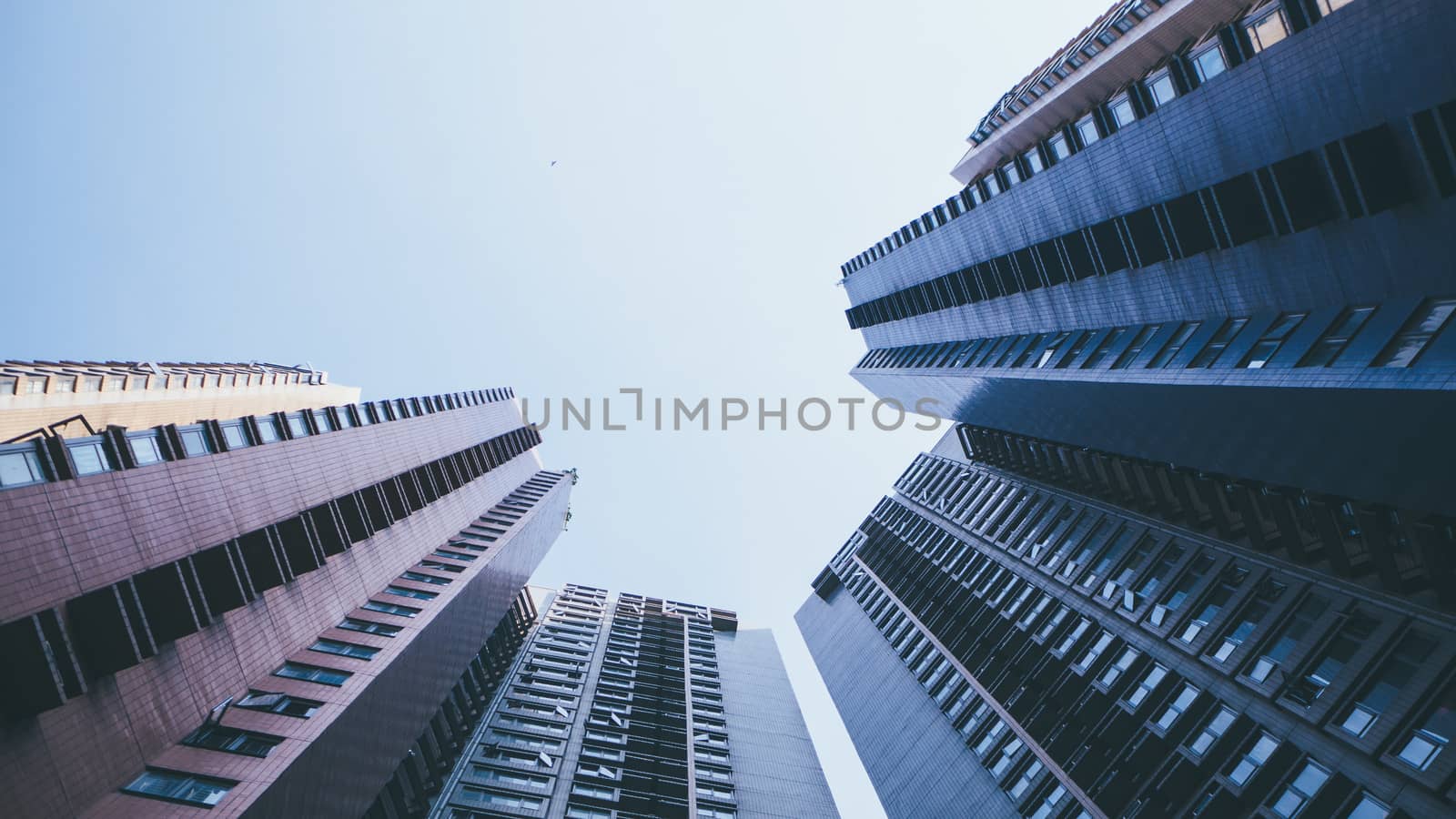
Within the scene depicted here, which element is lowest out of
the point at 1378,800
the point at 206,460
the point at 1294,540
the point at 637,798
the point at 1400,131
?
the point at 637,798

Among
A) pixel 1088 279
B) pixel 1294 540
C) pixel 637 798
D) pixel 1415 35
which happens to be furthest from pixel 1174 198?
pixel 637 798

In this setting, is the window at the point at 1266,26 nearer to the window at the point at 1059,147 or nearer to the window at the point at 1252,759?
the window at the point at 1059,147

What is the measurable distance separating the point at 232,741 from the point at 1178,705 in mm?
41561

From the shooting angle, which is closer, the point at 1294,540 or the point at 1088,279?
the point at 1294,540

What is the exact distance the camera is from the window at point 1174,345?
35.0m

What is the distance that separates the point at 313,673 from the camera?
3262 centimetres

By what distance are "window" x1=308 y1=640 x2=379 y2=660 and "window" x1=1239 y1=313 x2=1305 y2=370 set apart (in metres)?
40.8

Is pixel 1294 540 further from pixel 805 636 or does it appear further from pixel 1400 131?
pixel 805 636

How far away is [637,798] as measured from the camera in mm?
53000

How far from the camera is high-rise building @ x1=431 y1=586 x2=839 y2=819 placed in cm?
5225

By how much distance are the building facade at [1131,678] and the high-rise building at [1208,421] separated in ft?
0.55

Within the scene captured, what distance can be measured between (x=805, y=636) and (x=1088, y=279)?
71.8 metres

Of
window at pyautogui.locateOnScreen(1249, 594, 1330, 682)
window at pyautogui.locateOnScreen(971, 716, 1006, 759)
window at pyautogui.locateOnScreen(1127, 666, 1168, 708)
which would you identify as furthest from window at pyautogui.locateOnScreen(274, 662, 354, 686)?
window at pyautogui.locateOnScreen(1249, 594, 1330, 682)

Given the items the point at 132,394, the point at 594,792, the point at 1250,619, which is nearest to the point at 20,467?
the point at 594,792
